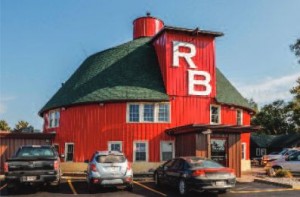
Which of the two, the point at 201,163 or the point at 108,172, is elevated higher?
the point at 201,163

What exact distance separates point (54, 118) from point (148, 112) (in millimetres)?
8791

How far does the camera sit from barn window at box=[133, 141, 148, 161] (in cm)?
2697

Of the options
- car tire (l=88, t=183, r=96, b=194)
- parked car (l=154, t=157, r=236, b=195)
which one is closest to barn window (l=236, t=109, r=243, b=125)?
parked car (l=154, t=157, r=236, b=195)

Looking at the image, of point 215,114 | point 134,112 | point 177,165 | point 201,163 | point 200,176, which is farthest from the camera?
point 215,114

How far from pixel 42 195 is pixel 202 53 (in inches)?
677

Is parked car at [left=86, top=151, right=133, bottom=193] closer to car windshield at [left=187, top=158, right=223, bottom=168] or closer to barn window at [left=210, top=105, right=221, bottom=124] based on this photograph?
car windshield at [left=187, top=158, right=223, bottom=168]

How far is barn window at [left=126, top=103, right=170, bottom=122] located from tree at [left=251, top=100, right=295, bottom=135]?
177 ft

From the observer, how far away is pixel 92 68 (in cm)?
3192

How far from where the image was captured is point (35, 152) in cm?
1759

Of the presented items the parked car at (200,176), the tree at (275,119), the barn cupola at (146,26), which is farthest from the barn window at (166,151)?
the tree at (275,119)

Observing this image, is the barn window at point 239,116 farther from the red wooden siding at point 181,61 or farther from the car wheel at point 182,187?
the car wheel at point 182,187

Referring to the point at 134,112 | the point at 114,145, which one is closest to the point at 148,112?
the point at 134,112

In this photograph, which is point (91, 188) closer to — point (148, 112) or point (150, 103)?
point (148, 112)

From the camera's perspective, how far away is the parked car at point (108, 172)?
15.7 m
